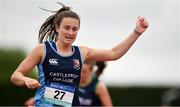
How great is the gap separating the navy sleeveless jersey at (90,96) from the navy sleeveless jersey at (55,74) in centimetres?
365

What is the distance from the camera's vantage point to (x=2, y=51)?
1984 inches

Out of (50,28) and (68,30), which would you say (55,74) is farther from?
(50,28)

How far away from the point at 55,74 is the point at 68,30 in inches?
19.9

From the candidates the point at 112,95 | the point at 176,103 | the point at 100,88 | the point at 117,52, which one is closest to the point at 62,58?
the point at 117,52

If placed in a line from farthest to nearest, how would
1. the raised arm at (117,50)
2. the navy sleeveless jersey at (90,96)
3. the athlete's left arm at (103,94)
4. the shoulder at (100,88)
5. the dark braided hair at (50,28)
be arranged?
the navy sleeveless jersey at (90,96) → the shoulder at (100,88) → the athlete's left arm at (103,94) → the dark braided hair at (50,28) → the raised arm at (117,50)

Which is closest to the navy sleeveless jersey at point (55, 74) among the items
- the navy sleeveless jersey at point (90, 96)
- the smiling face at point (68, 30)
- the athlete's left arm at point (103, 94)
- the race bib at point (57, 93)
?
the race bib at point (57, 93)

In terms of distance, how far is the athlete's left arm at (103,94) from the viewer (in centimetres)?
Answer: 1238

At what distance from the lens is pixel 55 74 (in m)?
8.90

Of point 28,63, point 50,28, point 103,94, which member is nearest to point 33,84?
point 28,63

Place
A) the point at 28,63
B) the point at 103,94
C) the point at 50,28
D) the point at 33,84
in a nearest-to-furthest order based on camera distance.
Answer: the point at 33,84, the point at 28,63, the point at 50,28, the point at 103,94

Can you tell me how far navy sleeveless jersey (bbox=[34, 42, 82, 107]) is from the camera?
29.2 feet

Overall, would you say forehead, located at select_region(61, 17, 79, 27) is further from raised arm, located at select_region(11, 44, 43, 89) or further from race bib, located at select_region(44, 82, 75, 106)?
race bib, located at select_region(44, 82, 75, 106)

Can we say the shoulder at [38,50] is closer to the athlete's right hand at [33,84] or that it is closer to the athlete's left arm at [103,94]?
the athlete's right hand at [33,84]

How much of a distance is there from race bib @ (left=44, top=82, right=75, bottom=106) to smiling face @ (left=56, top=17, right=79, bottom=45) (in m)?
A: 0.49
